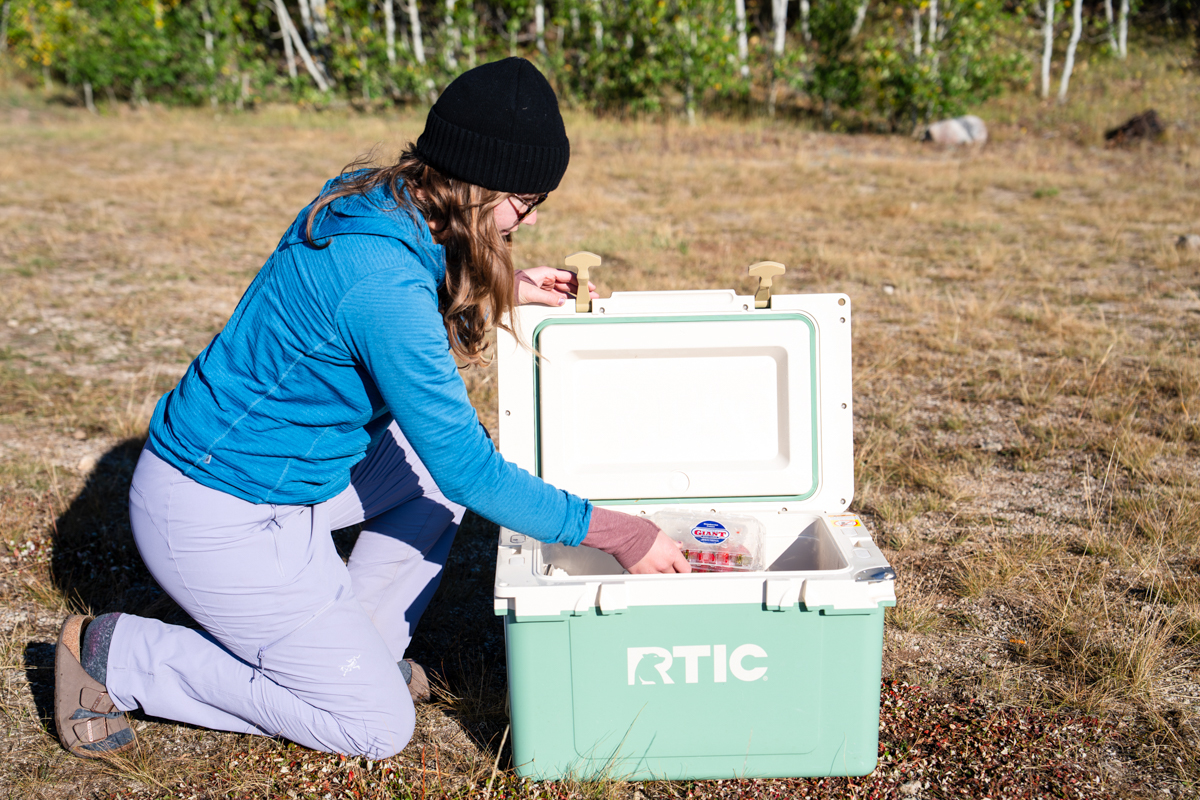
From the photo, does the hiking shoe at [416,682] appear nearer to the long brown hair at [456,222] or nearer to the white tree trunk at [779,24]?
the long brown hair at [456,222]

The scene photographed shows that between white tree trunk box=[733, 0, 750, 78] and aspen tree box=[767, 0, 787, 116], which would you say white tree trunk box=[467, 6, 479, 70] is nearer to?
white tree trunk box=[733, 0, 750, 78]

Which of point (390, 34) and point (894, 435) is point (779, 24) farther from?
point (894, 435)

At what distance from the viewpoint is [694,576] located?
169 cm

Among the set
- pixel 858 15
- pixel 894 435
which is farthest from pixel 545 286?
pixel 858 15

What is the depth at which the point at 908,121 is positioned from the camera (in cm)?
1347

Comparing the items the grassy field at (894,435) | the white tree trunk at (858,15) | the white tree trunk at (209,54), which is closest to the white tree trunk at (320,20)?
the white tree trunk at (209,54)

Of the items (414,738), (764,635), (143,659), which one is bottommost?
(414,738)

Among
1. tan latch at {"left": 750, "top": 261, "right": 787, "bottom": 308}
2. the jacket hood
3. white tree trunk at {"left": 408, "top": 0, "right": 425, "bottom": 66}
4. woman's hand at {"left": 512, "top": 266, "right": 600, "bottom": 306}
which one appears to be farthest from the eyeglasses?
white tree trunk at {"left": 408, "top": 0, "right": 425, "bottom": 66}

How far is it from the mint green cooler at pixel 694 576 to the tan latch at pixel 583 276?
0.01 m

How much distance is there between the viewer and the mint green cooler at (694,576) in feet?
5.61

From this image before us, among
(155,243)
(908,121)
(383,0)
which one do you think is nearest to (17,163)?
(155,243)

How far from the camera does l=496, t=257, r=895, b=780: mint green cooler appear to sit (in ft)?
5.61

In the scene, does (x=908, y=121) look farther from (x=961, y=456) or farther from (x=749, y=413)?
(x=749, y=413)

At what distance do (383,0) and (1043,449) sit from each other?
15598 millimetres
